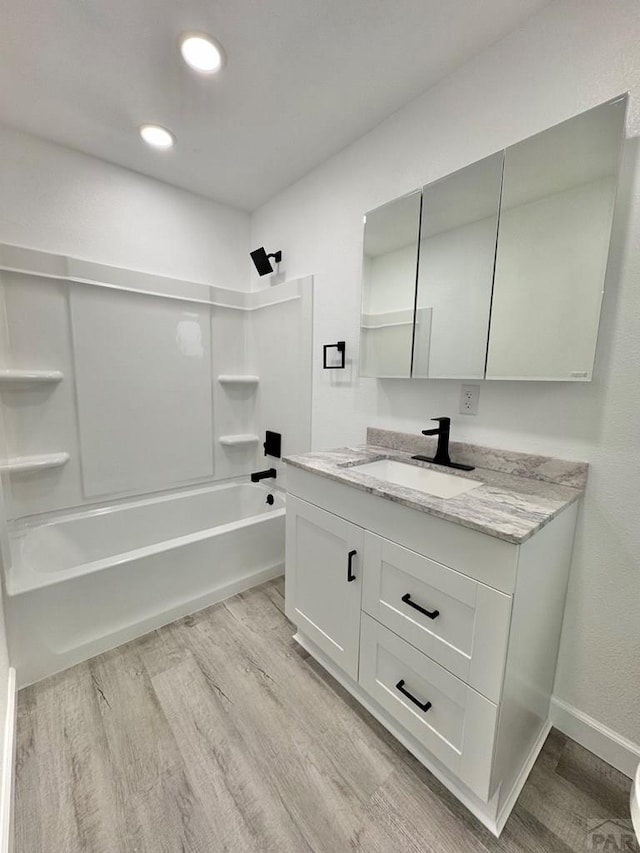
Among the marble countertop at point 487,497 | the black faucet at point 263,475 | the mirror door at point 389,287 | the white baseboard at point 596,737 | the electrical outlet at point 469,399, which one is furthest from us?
the black faucet at point 263,475

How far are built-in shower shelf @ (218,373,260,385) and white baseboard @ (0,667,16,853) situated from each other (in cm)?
188

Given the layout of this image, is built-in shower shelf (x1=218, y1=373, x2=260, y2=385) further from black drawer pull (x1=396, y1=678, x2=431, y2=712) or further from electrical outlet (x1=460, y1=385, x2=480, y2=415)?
black drawer pull (x1=396, y1=678, x2=431, y2=712)

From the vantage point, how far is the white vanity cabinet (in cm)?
89

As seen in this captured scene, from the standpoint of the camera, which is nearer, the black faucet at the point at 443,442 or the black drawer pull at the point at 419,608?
→ the black drawer pull at the point at 419,608

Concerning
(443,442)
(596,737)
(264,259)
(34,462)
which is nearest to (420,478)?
(443,442)

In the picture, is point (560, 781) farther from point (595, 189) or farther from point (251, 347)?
point (251, 347)

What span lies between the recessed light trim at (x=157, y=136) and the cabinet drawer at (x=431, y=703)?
2430mm

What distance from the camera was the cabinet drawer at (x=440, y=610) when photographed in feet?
2.88

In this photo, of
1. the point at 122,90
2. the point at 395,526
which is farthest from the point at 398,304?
the point at 122,90

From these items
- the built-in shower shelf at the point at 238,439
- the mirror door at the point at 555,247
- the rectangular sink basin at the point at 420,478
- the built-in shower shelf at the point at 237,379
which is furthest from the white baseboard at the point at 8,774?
the mirror door at the point at 555,247

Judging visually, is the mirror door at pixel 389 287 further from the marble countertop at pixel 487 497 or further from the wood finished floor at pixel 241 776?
the wood finished floor at pixel 241 776

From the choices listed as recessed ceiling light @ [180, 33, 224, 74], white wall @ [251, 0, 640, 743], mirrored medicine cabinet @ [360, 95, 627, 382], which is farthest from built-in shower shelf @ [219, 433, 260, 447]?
recessed ceiling light @ [180, 33, 224, 74]

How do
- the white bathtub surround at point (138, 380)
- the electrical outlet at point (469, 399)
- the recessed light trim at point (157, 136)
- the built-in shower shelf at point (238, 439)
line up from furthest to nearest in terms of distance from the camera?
1. the built-in shower shelf at point (238, 439)
2. the white bathtub surround at point (138, 380)
3. the recessed light trim at point (157, 136)
4. the electrical outlet at point (469, 399)

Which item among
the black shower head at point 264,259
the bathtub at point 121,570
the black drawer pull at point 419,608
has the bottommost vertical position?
the bathtub at point 121,570
